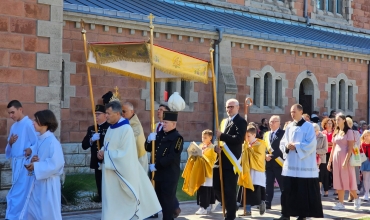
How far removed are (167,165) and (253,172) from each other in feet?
11.5

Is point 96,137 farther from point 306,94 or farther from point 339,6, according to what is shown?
point 339,6

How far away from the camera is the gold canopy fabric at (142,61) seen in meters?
11.8

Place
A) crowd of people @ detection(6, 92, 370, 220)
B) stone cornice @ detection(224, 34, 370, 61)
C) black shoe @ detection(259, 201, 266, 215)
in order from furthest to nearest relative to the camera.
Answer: stone cornice @ detection(224, 34, 370, 61), black shoe @ detection(259, 201, 266, 215), crowd of people @ detection(6, 92, 370, 220)

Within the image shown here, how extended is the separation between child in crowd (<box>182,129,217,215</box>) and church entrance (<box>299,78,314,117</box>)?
1294 centimetres

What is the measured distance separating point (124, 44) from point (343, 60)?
16774 mm

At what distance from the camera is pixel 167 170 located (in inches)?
428

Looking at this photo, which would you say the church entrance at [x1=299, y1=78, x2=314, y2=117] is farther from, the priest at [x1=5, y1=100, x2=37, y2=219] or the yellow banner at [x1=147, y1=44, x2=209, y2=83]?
the priest at [x1=5, y1=100, x2=37, y2=219]

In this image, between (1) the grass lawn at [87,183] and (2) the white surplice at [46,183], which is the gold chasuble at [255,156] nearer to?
(1) the grass lawn at [87,183]

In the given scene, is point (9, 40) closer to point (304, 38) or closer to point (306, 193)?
point (306, 193)

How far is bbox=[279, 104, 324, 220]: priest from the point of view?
12.2 metres

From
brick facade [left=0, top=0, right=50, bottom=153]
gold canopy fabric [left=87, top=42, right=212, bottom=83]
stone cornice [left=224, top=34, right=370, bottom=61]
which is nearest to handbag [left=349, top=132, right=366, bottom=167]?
gold canopy fabric [left=87, top=42, right=212, bottom=83]

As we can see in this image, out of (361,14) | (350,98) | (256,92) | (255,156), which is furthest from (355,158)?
(361,14)

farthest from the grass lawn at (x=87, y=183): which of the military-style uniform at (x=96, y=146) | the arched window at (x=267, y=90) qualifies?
the arched window at (x=267, y=90)

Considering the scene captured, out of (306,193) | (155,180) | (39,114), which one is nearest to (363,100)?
(306,193)
